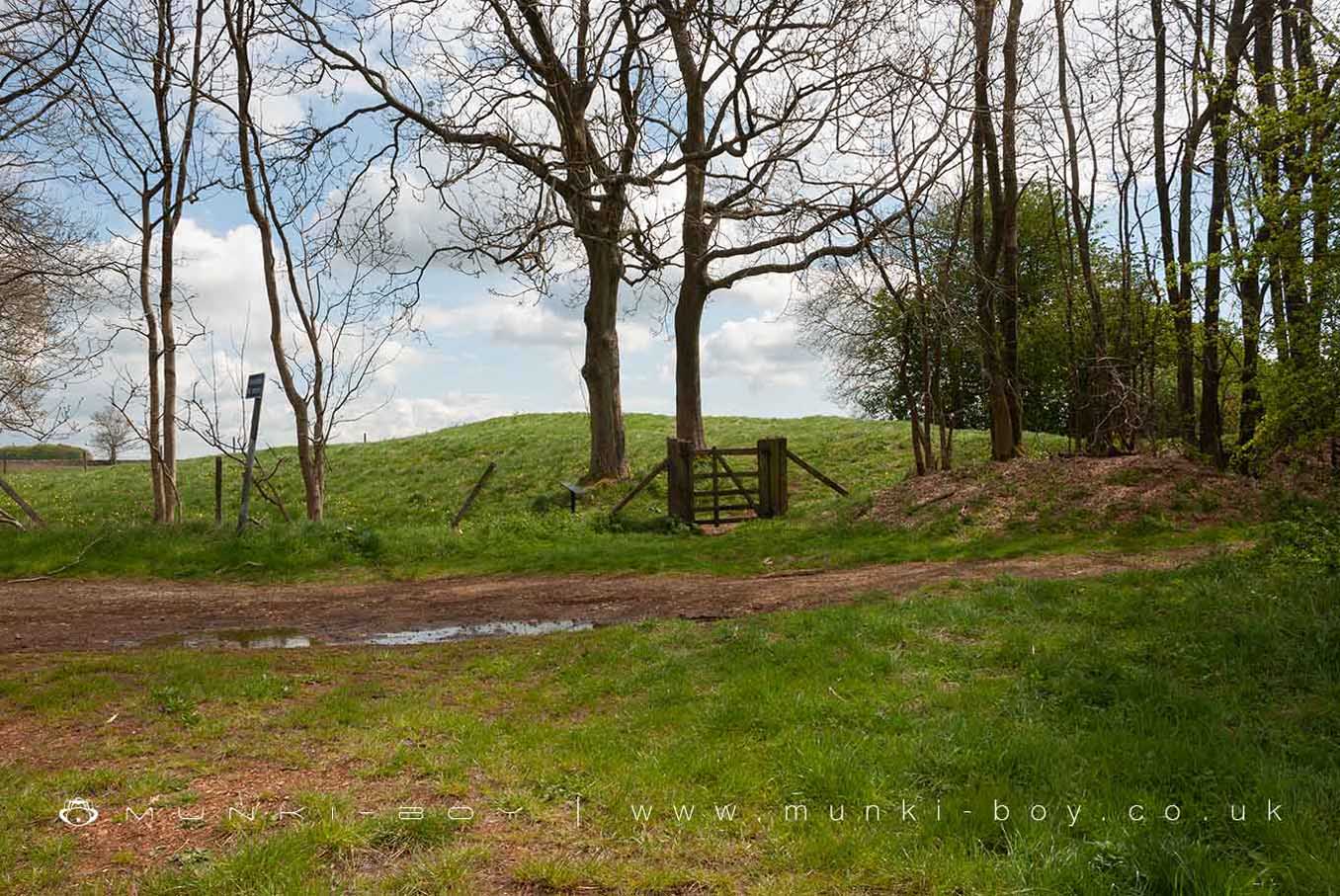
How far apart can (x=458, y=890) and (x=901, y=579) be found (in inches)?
326

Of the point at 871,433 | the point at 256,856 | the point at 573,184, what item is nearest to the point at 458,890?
the point at 256,856

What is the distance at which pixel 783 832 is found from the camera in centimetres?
443

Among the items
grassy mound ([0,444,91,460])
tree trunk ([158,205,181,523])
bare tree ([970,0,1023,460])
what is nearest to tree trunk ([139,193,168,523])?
tree trunk ([158,205,181,523])

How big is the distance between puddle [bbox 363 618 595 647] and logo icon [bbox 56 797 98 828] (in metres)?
4.52

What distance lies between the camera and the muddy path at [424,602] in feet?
33.2

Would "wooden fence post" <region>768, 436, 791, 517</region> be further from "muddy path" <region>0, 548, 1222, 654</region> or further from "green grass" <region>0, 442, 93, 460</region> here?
"green grass" <region>0, 442, 93, 460</region>

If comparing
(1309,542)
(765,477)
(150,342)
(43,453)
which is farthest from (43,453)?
(1309,542)

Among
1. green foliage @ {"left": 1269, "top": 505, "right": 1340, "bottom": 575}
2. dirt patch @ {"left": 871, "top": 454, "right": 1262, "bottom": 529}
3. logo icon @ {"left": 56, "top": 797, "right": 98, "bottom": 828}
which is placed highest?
dirt patch @ {"left": 871, "top": 454, "right": 1262, "bottom": 529}

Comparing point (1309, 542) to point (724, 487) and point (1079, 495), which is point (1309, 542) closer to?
point (1079, 495)

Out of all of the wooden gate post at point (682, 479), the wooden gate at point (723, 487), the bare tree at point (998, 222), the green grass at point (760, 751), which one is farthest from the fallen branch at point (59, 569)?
the bare tree at point (998, 222)

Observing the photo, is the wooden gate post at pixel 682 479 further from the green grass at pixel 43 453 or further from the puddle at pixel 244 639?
the green grass at pixel 43 453

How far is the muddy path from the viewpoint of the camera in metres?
10.1

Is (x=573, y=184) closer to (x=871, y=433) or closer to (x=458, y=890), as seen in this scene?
(x=458, y=890)

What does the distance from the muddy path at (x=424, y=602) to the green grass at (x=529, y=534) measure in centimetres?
103
